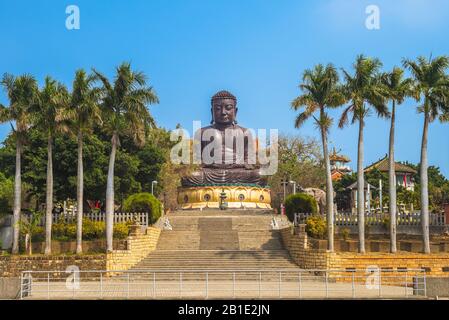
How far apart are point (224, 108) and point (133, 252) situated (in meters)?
30.5

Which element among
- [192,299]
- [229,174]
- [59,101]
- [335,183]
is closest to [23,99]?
[59,101]

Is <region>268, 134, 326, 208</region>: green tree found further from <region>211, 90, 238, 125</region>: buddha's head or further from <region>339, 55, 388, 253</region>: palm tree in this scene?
<region>339, 55, 388, 253</region>: palm tree

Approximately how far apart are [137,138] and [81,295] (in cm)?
1238

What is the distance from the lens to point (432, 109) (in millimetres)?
32531

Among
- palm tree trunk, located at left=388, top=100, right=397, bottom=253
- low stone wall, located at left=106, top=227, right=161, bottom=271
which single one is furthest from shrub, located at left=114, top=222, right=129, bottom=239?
palm tree trunk, located at left=388, top=100, right=397, bottom=253

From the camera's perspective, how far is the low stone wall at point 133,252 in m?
31.5

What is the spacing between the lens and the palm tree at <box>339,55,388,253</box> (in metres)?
31.8

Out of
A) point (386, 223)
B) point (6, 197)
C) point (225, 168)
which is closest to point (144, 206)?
point (6, 197)

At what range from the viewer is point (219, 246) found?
35.7 meters

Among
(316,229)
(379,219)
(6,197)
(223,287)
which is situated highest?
(6,197)

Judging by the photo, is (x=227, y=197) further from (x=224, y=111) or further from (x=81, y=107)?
(x=81, y=107)

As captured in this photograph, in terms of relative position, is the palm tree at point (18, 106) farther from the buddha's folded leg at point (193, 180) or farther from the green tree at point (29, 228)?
the buddha's folded leg at point (193, 180)
